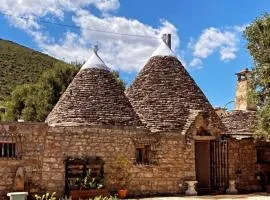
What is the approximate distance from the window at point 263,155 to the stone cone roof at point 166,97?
2503 millimetres

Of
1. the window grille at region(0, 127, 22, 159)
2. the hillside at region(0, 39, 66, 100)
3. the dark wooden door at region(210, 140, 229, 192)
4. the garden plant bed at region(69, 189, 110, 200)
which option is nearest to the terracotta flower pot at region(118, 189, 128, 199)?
the garden plant bed at region(69, 189, 110, 200)

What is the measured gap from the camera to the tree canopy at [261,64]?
16.9m

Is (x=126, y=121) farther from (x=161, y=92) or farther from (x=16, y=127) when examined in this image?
(x=16, y=127)

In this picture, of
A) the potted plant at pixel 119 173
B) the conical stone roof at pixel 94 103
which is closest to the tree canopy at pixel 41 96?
the conical stone roof at pixel 94 103

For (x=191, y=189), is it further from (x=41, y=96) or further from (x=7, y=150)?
(x=41, y=96)

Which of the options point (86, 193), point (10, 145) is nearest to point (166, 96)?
point (86, 193)

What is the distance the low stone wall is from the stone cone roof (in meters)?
0.76

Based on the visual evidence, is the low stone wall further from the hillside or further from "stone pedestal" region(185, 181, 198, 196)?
the hillside

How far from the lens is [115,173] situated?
16.4 meters

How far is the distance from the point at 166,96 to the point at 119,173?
3.87 m

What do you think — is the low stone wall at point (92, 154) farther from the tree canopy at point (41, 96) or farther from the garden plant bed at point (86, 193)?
the tree canopy at point (41, 96)

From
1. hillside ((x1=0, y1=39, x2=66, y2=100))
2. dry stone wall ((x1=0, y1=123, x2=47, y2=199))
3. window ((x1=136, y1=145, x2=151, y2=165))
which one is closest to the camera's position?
dry stone wall ((x1=0, y1=123, x2=47, y2=199))

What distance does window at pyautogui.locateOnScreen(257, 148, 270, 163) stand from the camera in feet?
65.6

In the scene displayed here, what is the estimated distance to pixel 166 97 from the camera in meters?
18.6
